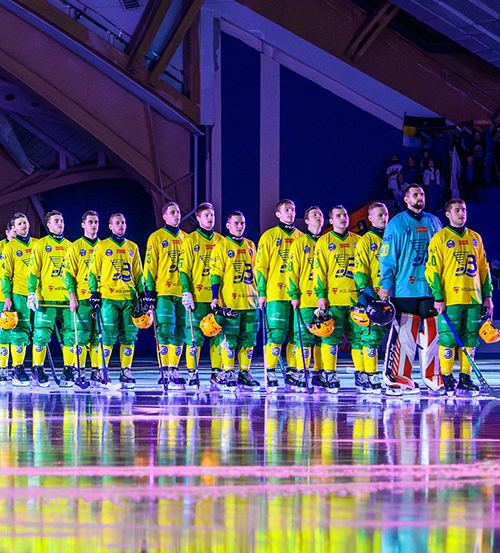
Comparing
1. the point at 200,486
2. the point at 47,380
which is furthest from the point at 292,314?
the point at 200,486

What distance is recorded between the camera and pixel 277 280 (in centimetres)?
898

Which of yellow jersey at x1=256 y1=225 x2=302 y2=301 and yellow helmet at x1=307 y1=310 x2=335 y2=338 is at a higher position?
yellow jersey at x1=256 y1=225 x2=302 y2=301

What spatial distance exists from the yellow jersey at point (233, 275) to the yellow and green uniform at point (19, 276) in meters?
2.50

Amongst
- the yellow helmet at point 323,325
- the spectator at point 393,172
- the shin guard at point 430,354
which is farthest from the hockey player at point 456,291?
the spectator at point 393,172

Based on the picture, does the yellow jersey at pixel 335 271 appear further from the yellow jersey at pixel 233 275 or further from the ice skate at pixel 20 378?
the ice skate at pixel 20 378

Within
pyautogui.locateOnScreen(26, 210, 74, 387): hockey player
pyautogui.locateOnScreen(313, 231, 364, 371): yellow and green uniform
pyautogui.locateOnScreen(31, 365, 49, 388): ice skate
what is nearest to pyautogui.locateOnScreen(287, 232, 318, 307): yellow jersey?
pyautogui.locateOnScreen(313, 231, 364, 371): yellow and green uniform

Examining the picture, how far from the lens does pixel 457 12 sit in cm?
1298

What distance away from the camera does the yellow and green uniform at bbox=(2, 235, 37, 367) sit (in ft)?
33.7

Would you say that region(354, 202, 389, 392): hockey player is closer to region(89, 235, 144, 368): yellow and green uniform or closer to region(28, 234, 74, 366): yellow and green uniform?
region(89, 235, 144, 368): yellow and green uniform

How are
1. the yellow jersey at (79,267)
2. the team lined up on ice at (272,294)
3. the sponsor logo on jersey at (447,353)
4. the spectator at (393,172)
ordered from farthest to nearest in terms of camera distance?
the spectator at (393,172)
the yellow jersey at (79,267)
the team lined up on ice at (272,294)
the sponsor logo on jersey at (447,353)

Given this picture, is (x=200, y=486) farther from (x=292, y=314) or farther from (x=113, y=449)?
(x=292, y=314)

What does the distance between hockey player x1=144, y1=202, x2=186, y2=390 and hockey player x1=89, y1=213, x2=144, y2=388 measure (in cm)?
24

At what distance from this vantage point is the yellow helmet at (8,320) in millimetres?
9898

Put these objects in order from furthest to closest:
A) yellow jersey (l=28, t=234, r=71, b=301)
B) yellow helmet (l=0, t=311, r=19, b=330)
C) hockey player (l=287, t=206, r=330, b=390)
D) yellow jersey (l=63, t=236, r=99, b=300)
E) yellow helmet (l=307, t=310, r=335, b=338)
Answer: yellow jersey (l=28, t=234, r=71, b=301) → yellow helmet (l=0, t=311, r=19, b=330) → yellow jersey (l=63, t=236, r=99, b=300) → hockey player (l=287, t=206, r=330, b=390) → yellow helmet (l=307, t=310, r=335, b=338)
